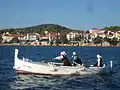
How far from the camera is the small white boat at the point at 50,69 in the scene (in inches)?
1309

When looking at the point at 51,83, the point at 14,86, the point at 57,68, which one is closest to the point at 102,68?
the point at 57,68

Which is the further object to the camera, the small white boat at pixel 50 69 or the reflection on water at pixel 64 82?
the small white boat at pixel 50 69

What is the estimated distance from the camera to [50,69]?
33344 mm

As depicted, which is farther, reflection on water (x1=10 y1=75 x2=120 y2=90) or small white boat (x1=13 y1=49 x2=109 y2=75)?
small white boat (x1=13 y1=49 x2=109 y2=75)

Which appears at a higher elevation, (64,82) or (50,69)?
(50,69)

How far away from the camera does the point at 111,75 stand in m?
35.9

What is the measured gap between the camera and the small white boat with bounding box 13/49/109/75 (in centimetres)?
3325

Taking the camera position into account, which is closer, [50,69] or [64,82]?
[64,82]

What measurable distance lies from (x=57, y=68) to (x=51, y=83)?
3.78 metres

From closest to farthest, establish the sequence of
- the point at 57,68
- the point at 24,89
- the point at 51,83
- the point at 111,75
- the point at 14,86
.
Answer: the point at 24,89 < the point at 14,86 < the point at 51,83 < the point at 57,68 < the point at 111,75

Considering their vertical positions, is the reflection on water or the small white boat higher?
the small white boat

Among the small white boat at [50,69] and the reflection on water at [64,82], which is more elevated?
Result: the small white boat at [50,69]

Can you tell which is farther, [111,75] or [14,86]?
[111,75]

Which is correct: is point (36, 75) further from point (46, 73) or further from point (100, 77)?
point (100, 77)
